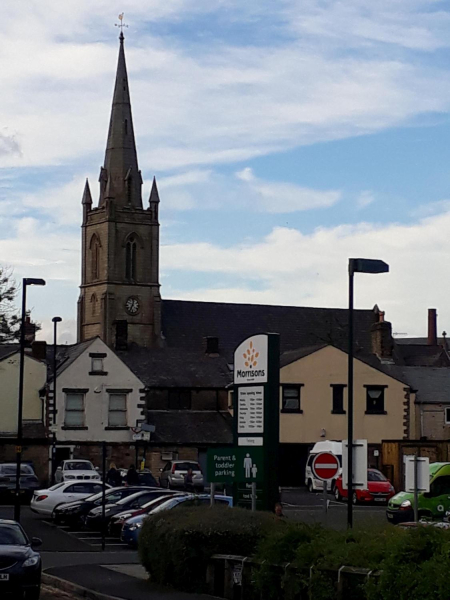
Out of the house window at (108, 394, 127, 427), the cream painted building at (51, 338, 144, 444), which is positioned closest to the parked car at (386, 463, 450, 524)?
the cream painted building at (51, 338, 144, 444)

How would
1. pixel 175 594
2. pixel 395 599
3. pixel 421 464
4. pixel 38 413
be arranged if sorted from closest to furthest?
pixel 395 599, pixel 175 594, pixel 421 464, pixel 38 413

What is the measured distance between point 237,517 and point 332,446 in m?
32.8

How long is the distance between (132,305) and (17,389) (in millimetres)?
51611

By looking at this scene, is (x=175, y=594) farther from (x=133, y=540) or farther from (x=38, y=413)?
(x=38, y=413)

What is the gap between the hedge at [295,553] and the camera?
14.8 metres

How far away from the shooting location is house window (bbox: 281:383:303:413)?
66.1 metres

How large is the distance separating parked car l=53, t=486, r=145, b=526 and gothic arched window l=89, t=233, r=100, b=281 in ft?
263

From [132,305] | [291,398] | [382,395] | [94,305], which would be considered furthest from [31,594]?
[94,305]

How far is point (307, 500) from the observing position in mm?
52250

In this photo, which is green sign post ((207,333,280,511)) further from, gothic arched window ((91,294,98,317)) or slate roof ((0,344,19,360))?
gothic arched window ((91,294,98,317))

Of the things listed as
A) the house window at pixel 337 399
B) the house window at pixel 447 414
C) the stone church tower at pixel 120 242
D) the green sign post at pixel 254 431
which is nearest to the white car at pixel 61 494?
the green sign post at pixel 254 431

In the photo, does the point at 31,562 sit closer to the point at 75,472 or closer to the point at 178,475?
the point at 75,472

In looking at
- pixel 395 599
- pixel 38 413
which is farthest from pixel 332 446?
pixel 395 599

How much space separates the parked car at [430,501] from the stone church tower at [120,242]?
7510cm
